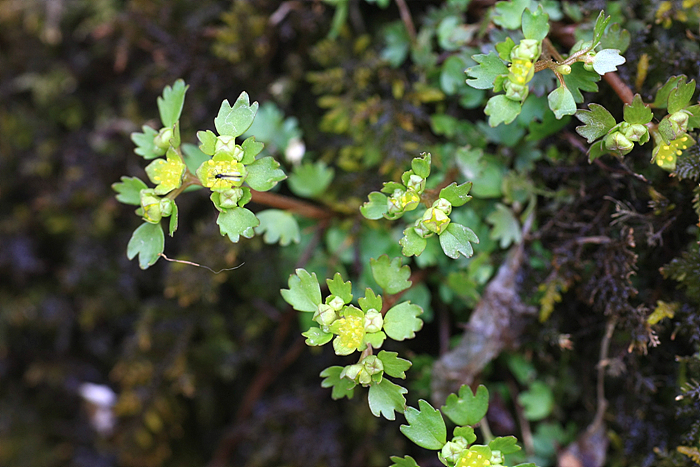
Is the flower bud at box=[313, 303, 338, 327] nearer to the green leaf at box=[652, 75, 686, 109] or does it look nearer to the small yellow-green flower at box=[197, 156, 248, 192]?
the small yellow-green flower at box=[197, 156, 248, 192]

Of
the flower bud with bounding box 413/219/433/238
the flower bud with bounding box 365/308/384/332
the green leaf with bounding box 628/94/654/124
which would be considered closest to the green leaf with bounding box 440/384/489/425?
the flower bud with bounding box 365/308/384/332

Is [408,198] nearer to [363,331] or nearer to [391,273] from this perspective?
[391,273]

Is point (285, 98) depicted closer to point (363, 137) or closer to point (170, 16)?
point (363, 137)

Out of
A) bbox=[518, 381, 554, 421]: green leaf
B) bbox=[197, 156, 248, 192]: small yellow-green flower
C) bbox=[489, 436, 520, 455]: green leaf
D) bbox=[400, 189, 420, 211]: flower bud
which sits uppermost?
bbox=[197, 156, 248, 192]: small yellow-green flower

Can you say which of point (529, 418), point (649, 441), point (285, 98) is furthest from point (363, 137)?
point (649, 441)

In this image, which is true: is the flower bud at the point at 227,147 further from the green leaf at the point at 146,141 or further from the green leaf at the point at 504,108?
the green leaf at the point at 504,108

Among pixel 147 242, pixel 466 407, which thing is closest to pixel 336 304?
pixel 466 407

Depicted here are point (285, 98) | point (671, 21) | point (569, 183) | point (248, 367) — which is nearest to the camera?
point (671, 21)
